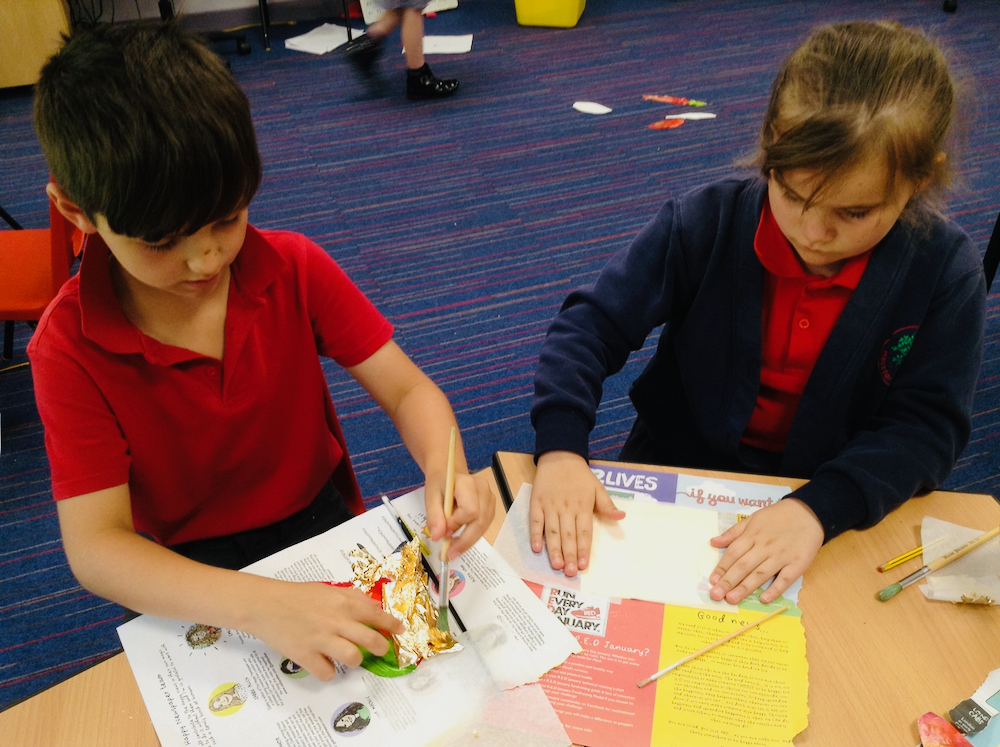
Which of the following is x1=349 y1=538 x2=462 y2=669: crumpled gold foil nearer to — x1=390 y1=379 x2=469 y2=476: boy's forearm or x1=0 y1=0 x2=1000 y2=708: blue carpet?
x1=390 y1=379 x2=469 y2=476: boy's forearm

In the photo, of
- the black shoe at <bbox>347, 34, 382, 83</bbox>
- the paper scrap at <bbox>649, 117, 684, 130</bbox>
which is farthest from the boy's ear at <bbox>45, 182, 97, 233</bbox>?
the black shoe at <bbox>347, 34, 382, 83</bbox>

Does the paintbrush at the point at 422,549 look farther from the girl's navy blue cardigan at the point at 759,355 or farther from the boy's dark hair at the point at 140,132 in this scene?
the boy's dark hair at the point at 140,132

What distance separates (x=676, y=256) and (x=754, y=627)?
19.8 inches

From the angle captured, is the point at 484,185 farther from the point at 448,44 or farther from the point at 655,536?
the point at 655,536

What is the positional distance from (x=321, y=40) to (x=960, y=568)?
3910 millimetres

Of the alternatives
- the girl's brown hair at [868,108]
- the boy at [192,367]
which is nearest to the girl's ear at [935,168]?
the girl's brown hair at [868,108]

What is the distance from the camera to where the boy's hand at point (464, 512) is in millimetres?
780

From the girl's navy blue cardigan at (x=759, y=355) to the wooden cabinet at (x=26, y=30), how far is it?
126 inches

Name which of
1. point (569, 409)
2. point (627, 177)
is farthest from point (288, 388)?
point (627, 177)

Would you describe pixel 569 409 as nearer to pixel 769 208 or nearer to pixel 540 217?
pixel 769 208

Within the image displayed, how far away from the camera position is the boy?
0.69m

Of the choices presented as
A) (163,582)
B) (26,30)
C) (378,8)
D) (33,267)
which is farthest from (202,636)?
(378,8)

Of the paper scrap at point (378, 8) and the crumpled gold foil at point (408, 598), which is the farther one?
the paper scrap at point (378, 8)

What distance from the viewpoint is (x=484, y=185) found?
2805 millimetres
